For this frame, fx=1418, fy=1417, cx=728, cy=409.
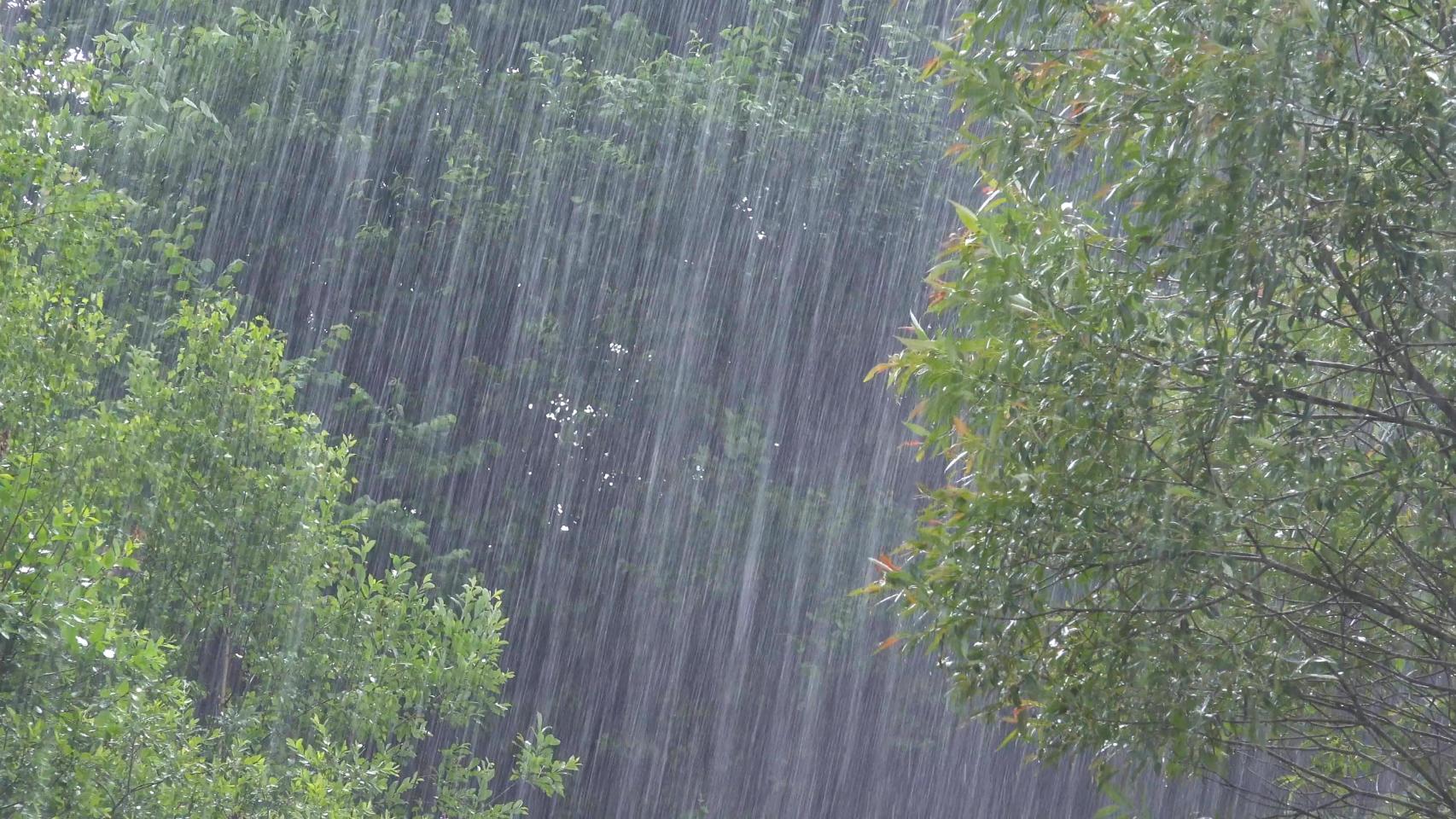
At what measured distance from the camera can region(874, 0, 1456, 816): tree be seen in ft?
11.9

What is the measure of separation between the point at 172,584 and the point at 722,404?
8.10 metres

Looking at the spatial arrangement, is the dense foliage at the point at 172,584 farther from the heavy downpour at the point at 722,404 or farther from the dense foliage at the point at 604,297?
the dense foliage at the point at 604,297

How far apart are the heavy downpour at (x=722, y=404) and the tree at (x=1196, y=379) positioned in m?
0.02

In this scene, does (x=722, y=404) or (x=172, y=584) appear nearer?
(x=172, y=584)

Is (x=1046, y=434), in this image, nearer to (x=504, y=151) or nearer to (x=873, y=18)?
(x=504, y=151)

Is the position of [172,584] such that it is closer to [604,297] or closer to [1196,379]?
[1196,379]

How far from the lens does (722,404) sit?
45.6 feet

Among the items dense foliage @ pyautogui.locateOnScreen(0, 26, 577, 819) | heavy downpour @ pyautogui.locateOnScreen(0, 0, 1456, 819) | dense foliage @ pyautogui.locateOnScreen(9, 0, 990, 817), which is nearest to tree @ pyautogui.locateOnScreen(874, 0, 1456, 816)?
heavy downpour @ pyautogui.locateOnScreen(0, 0, 1456, 819)

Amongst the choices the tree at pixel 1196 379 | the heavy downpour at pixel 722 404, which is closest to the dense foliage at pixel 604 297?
the heavy downpour at pixel 722 404

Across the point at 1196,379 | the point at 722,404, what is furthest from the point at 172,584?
the point at 722,404

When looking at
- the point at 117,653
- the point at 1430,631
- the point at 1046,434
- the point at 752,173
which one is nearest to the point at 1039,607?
the point at 1046,434

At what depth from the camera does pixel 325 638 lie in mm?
6543

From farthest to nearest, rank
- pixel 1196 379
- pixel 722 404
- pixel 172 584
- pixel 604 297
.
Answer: pixel 722 404
pixel 604 297
pixel 172 584
pixel 1196 379

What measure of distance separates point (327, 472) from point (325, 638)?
767 millimetres
